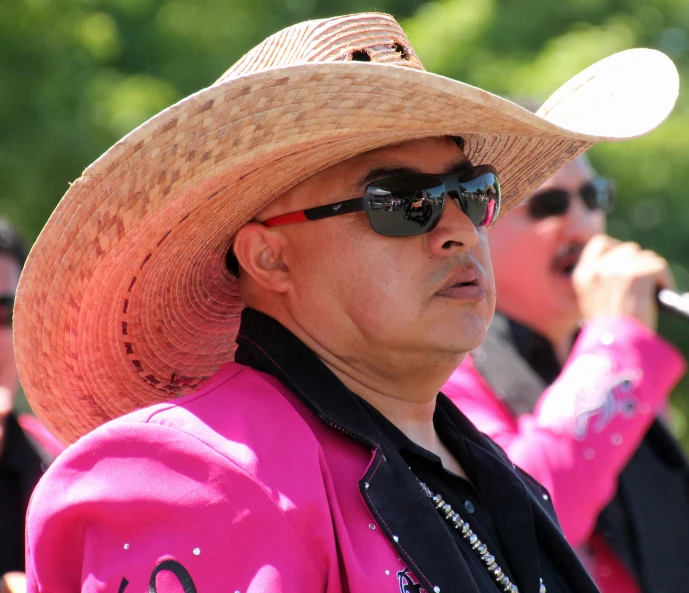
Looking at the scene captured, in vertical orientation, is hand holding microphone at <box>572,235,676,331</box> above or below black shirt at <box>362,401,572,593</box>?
above

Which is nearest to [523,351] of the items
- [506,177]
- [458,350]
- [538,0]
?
[506,177]

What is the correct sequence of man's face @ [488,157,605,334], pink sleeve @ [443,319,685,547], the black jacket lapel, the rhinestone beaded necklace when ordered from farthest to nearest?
1. man's face @ [488,157,605,334]
2. pink sleeve @ [443,319,685,547]
3. the rhinestone beaded necklace
4. the black jacket lapel

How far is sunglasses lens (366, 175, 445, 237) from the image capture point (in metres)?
2.46

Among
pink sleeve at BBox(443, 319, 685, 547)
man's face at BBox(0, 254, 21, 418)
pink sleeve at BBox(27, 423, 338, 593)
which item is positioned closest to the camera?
pink sleeve at BBox(27, 423, 338, 593)

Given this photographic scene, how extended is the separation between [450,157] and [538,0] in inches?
266

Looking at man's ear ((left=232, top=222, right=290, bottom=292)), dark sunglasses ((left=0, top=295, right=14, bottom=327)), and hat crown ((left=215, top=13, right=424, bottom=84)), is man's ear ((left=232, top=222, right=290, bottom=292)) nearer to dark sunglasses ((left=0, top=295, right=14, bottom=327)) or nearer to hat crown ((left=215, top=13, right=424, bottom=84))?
hat crown ((left=215, top=13, right=424, bottom=84))

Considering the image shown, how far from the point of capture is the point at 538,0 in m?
8.98

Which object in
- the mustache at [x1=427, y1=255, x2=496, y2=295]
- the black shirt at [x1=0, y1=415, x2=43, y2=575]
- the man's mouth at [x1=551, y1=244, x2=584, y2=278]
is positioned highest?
the mustache at [x1=427, y1=255, x2=496, y2=295]

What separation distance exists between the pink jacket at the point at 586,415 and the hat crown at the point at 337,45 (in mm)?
1351

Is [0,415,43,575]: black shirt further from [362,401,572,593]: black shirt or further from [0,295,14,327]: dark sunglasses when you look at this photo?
[362,401,572,593]: black shirt

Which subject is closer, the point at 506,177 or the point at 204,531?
the point at 204,531

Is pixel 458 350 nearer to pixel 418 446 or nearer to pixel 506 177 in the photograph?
pixel 418 446

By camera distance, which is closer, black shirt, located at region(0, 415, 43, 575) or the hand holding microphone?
black shirt, located at region(0, 415, 43, 575)

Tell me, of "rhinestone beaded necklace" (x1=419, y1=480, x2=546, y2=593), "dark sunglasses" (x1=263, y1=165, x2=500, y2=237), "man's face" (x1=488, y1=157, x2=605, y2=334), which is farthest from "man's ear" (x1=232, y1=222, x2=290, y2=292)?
"man's face" (x1=488, y1=157, x2=605, y2=334)
